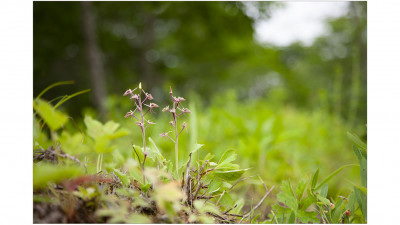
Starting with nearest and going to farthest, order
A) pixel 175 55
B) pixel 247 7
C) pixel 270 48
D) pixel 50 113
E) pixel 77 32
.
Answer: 1. pixel 50 113
2. pixel 247 7
3. pixel 77 32
4. pixel 175 55
5. pixel 270 48

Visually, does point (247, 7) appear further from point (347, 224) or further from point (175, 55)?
point (175, 55)

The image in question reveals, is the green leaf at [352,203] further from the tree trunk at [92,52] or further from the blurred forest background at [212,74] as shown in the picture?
the tree trunk at [92,52]

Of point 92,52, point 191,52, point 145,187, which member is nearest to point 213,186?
point 145,187

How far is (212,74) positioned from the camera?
7781mm

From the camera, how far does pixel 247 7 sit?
8.64ft

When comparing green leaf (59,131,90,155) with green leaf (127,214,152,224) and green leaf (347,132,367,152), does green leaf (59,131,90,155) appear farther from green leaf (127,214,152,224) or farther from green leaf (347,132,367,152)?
green leaf (347,132,367,152)

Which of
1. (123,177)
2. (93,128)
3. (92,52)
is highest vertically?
(92,52)

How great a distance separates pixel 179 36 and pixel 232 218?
515cm

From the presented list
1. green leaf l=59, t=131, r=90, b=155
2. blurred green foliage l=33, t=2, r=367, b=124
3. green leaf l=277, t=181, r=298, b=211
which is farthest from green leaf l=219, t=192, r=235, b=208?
blurred green foliage l=33, t=2, r=367, b=124

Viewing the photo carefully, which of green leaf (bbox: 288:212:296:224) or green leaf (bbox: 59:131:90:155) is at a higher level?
green leaf (bbox: 59:131:90:155)

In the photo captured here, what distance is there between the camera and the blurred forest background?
2.10 m

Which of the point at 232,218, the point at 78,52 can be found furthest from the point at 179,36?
the point at 232,218

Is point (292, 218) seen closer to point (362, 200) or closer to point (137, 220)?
point (362, 200)

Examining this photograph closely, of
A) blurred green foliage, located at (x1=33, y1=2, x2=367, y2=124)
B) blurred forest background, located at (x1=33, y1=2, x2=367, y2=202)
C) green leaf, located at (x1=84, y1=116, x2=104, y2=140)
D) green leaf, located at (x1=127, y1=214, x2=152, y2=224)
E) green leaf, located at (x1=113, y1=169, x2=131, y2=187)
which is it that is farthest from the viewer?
blurred green foliage, located at (x1=33, y1=2, x2=367, y2=124)
